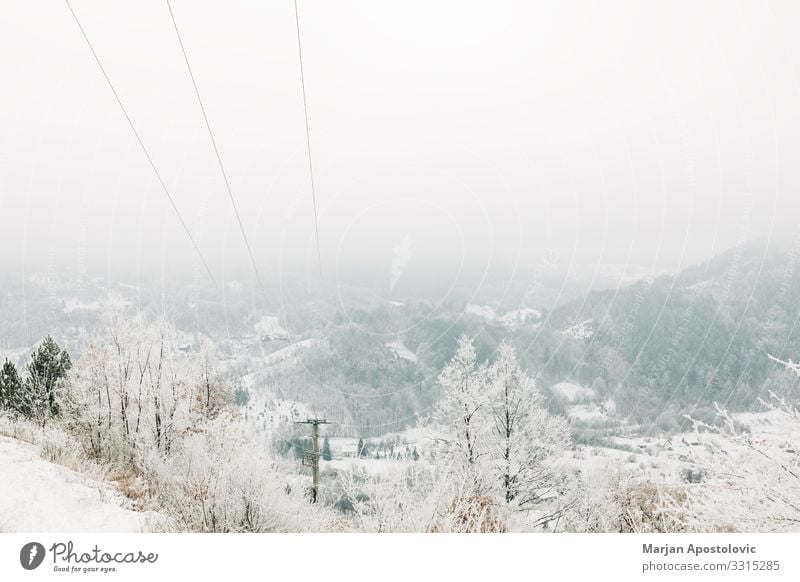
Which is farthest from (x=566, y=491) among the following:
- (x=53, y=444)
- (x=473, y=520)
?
(x=53, y=444)

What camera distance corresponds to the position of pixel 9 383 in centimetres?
2003

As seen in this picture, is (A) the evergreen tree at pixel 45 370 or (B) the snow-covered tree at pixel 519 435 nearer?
(B) the snow-covered tree at pixel 519 435

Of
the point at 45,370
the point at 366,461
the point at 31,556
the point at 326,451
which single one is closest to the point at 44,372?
the point at 45,370

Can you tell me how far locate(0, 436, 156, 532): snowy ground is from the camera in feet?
15.5

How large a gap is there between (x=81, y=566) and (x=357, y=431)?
66.0 m

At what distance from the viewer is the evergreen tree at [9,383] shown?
1909 cm

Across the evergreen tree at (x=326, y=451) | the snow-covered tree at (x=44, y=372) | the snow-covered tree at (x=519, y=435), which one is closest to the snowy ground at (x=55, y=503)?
the snow-covered tree at (x=519, y=435)

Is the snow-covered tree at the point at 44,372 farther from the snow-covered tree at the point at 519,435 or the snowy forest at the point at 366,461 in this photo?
the snow-covered tree at the point at 519,435

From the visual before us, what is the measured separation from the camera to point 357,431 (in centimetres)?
6812

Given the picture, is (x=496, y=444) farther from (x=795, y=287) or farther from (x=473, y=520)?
(x=795, y=287)

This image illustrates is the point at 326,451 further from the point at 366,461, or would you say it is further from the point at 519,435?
the point at 519,435
